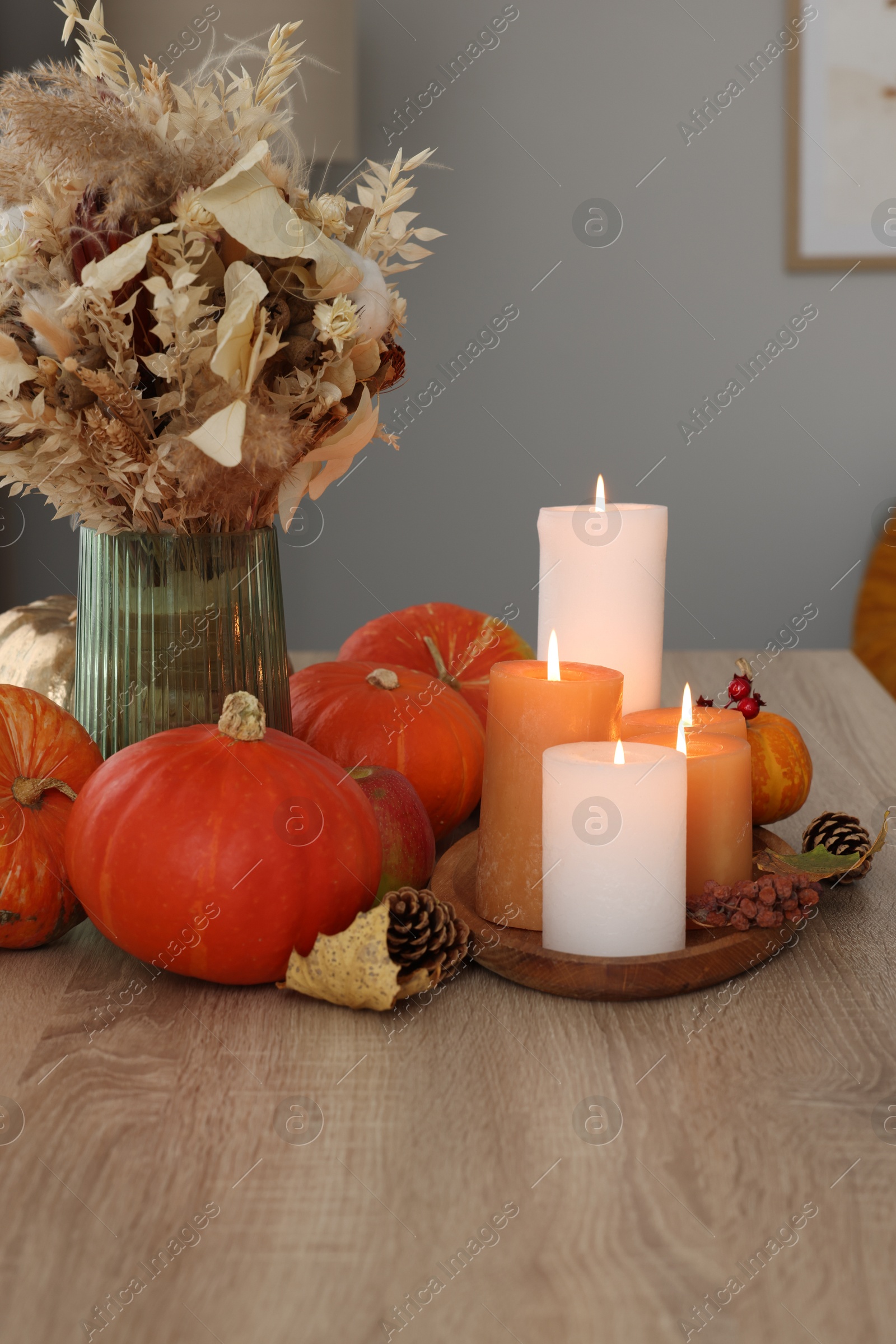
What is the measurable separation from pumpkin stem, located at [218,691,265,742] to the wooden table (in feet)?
0.46

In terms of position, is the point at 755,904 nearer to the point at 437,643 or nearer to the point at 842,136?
the point at 437,643

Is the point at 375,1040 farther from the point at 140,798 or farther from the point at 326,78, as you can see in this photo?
the point at 326,78

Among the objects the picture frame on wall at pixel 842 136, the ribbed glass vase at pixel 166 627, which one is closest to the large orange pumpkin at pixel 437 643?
the ribbed glass vase at pixel 166 627

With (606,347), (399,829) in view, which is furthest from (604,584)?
(606,347)

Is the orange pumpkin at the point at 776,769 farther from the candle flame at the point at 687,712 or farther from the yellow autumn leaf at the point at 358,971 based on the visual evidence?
the yellow autumn leaf at the point at 358,971

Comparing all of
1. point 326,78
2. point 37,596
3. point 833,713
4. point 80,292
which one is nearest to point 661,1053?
point 80,292

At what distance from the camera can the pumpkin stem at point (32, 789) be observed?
2.23 feet

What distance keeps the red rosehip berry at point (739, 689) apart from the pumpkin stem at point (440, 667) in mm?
233

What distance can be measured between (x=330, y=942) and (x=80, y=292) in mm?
376

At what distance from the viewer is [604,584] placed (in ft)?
2.53

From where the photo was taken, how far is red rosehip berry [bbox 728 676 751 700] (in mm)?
808

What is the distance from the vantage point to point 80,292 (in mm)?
628

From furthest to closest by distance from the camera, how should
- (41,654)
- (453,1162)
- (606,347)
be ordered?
(606,347) < (41,654) < (453,1162)

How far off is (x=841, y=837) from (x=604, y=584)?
23 centimetres
